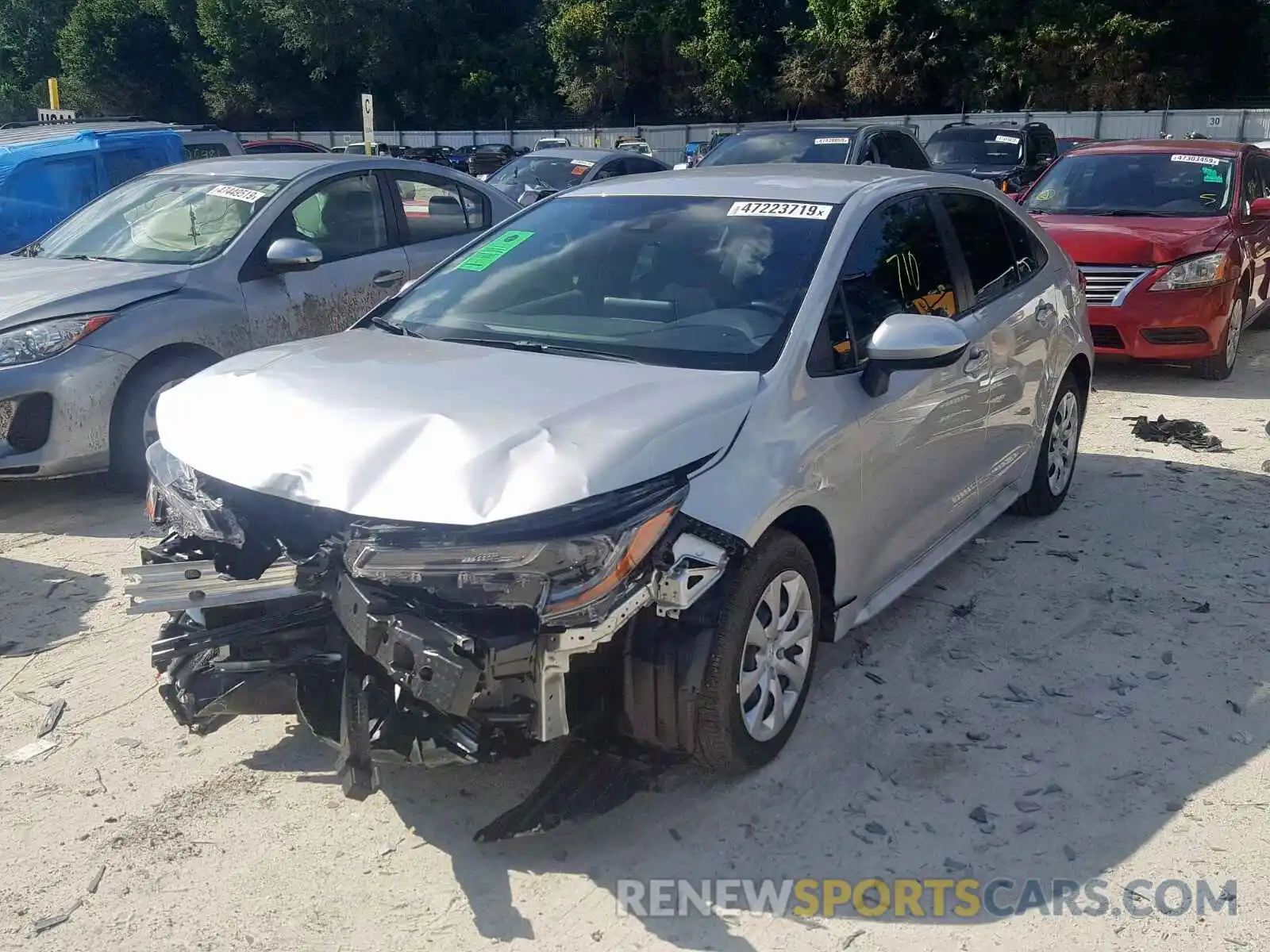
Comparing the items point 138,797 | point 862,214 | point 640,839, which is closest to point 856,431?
point 862,214

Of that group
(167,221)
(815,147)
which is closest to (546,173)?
(815,147)

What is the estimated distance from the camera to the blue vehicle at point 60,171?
31.2 feet

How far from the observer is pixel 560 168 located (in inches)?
583

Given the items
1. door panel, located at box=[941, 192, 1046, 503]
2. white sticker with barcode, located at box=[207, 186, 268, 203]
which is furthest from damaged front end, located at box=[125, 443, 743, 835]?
white sticker with barcode, located at box=[207, 186, 268, 203]

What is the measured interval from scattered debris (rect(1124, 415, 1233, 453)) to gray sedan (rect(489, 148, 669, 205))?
805cm

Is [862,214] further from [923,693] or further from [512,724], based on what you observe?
[512,724]

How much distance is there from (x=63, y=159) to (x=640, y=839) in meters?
8.59

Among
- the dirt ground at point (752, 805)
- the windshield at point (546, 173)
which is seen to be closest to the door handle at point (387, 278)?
the dirt ground at point (752, 805)

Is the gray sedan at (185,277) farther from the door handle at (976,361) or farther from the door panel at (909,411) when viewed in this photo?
the door handle at (976,361)

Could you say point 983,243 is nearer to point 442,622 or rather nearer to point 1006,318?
point 1006,318

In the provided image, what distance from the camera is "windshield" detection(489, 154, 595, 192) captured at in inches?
576

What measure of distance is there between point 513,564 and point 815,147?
34.2 ft

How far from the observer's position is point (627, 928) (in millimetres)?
3023

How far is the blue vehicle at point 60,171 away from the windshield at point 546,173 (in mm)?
5061
